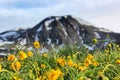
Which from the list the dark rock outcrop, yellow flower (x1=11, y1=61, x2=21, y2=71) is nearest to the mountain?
the dark rock outcrop

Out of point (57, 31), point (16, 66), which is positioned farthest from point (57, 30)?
point (16, 66)

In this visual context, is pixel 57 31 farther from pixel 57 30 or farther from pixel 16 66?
pixel 16 66

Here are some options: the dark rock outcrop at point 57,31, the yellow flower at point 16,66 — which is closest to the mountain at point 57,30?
the dark rock outcrop at point 57,31

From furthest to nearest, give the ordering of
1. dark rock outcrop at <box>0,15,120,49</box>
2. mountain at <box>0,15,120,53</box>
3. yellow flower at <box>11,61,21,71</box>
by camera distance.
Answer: mountain at <box>0,15,120,53</box> < dark rock outcrop at <box>0,15,120,49</box> < yellow flower at <box>11,61,21,71</box>

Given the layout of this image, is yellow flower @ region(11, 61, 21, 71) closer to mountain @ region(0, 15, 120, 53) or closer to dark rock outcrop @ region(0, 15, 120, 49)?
dark rock outcrop @ region(0, 15, 120, 49)

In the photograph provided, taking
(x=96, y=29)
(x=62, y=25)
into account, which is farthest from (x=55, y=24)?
(x=96, y=29)

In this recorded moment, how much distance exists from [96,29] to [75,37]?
2726 millimetres

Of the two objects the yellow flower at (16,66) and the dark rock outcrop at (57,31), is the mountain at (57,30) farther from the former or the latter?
the yellow flower at (16,66)

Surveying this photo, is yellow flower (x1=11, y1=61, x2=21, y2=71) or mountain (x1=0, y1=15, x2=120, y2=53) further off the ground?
yellow flower (x1=11, y1=61, x2=21, y2=71)

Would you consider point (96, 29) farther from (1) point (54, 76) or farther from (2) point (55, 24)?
(1) point (54, 76)

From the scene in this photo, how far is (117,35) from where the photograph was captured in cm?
3156

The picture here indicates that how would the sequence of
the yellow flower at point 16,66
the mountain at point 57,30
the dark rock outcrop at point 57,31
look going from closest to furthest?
the yellow flower at point 16,66 → the dark rock outcrop at point 57,31 → the mountain at point 57,30

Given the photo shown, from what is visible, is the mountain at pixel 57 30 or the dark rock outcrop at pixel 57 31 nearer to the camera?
the dark rock outcrop at pixel 57 31

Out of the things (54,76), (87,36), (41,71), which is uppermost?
(54,76)
